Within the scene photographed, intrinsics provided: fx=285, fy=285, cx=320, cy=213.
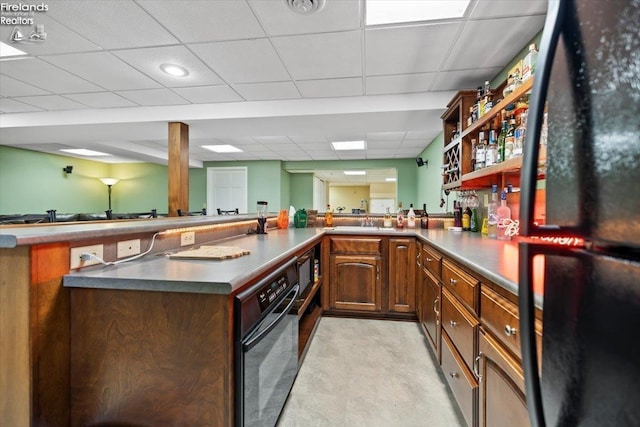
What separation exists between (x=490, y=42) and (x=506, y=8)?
0.37 meters

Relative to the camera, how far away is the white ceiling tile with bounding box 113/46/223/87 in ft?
7.60

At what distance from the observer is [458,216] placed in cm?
279

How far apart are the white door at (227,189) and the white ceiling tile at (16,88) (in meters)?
4.10

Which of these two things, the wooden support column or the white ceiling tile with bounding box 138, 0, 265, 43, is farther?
the wooden support column

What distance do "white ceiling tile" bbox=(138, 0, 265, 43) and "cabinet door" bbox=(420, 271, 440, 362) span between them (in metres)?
2.17

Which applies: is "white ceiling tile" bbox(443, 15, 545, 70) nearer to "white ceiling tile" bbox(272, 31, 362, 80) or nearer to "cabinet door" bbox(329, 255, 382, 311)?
"white ceiling tile" bbox(272, 31, 362, 80)

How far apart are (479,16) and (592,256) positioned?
2.06m

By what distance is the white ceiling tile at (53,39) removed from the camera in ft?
6.52

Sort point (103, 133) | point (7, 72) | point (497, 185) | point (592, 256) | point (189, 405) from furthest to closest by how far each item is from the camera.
Result: point (103, 133), point (7, 72), point (497, 185), point (189, 405), point (592, 256)

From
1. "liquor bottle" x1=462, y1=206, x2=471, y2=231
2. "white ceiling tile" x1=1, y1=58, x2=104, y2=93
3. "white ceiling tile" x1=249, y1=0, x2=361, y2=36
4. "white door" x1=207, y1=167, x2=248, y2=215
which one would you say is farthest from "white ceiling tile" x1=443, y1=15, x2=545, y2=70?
"white door" x1=207, y1=167, x2=248, y2=215

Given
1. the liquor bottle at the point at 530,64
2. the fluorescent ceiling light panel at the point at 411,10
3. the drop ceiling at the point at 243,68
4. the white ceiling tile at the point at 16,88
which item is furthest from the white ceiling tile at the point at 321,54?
the white ceiling tile at the point at 16,88

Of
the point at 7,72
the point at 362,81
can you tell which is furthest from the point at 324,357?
the point at 7,72

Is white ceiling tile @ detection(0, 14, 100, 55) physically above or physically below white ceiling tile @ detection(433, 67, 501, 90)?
above

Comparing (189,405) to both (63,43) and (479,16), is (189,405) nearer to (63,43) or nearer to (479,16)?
(479,16)
